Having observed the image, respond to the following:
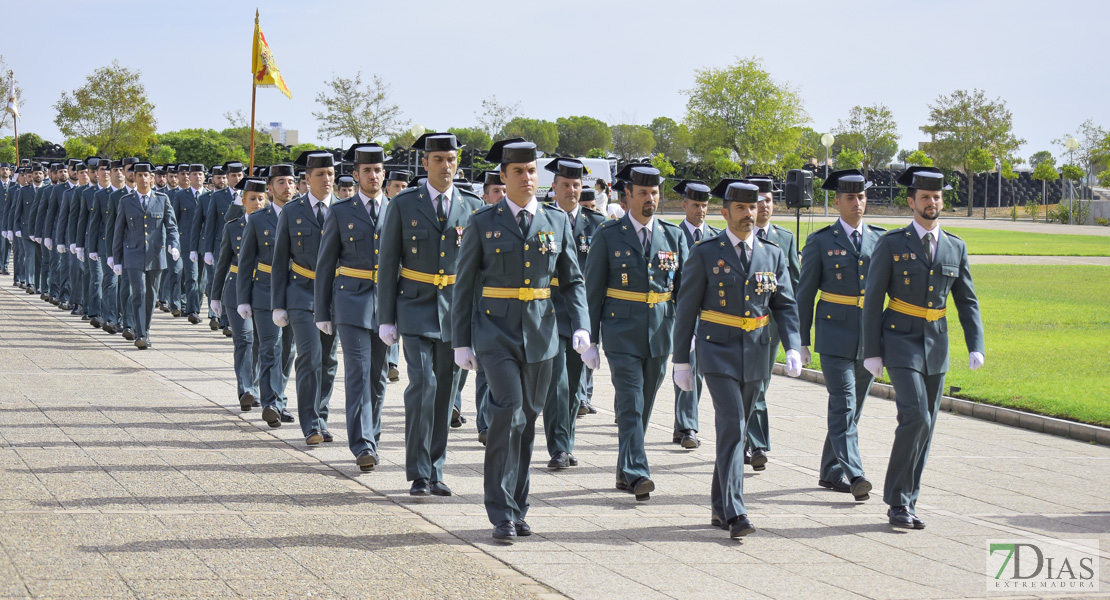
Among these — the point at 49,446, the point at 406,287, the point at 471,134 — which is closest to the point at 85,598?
the point at 406,287

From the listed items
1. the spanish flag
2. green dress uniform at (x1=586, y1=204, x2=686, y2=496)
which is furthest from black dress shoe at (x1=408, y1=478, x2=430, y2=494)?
the spanish flag

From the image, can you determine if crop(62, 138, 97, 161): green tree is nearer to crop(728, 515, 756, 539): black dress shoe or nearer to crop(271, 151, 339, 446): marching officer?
crop(271, 151, 339, 446): marching officer

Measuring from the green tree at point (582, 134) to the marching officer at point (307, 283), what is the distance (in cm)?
9139

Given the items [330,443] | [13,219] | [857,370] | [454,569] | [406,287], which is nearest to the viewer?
[454,569]

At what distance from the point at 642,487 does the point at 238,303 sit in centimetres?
463

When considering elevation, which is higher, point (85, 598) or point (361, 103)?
point (361, 103)

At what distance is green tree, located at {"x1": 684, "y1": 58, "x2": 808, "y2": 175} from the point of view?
87.1 meters

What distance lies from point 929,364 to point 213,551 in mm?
4332

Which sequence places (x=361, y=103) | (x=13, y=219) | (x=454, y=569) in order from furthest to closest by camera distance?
1. (x=361, y=103)
2. (x=13, y=219)
3. (x=454, y=569)

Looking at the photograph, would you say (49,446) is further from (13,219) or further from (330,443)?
(13,219)

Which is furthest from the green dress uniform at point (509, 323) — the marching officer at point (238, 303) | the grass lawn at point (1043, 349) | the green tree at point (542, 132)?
the green tree at point (542, 132)

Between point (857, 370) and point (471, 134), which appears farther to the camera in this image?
point (471, 134)

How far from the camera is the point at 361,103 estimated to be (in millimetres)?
76375

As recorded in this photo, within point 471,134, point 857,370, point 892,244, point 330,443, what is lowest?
point 330,443
